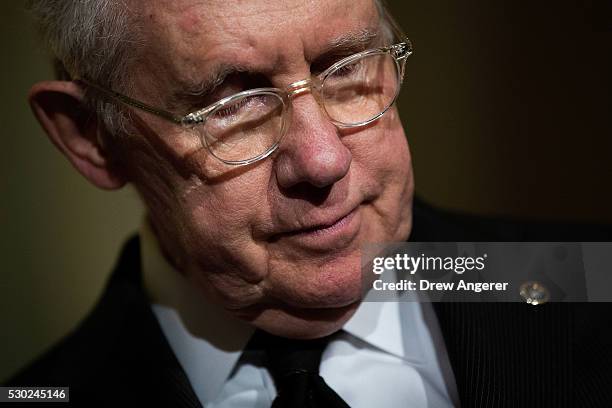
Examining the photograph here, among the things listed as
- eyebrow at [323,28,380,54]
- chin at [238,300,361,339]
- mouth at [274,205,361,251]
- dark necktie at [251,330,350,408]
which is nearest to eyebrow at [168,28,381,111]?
eyebrow at [323,28,380,54]

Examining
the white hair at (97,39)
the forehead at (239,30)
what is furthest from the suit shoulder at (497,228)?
the forehead at (239,30)

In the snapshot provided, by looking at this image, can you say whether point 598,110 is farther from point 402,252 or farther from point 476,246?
point 402,252

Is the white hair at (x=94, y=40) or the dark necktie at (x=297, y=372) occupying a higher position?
the white hair at (x=94, y=40)

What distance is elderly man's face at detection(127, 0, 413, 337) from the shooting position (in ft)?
3.72

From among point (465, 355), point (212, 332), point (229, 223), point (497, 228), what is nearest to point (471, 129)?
point (497, 228)

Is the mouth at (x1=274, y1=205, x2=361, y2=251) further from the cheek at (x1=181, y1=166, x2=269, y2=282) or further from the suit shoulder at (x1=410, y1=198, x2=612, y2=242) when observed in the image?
the suit shoulder at (x1=410, y1=198, x2=612, y2=242)

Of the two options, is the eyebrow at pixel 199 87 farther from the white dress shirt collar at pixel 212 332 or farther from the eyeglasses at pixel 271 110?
the white dress shirt collar at pixel 212 332

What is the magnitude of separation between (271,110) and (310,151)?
13 centimetres

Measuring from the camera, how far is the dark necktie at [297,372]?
4.36 feet

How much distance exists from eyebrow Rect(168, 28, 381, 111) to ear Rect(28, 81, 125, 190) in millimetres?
344

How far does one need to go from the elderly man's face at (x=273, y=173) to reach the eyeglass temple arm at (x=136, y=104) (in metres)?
0.02

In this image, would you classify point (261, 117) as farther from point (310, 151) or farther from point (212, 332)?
point (212, 332)

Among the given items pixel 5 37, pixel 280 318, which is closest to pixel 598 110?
pixel 280 318

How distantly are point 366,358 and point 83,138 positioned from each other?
0.83 m
